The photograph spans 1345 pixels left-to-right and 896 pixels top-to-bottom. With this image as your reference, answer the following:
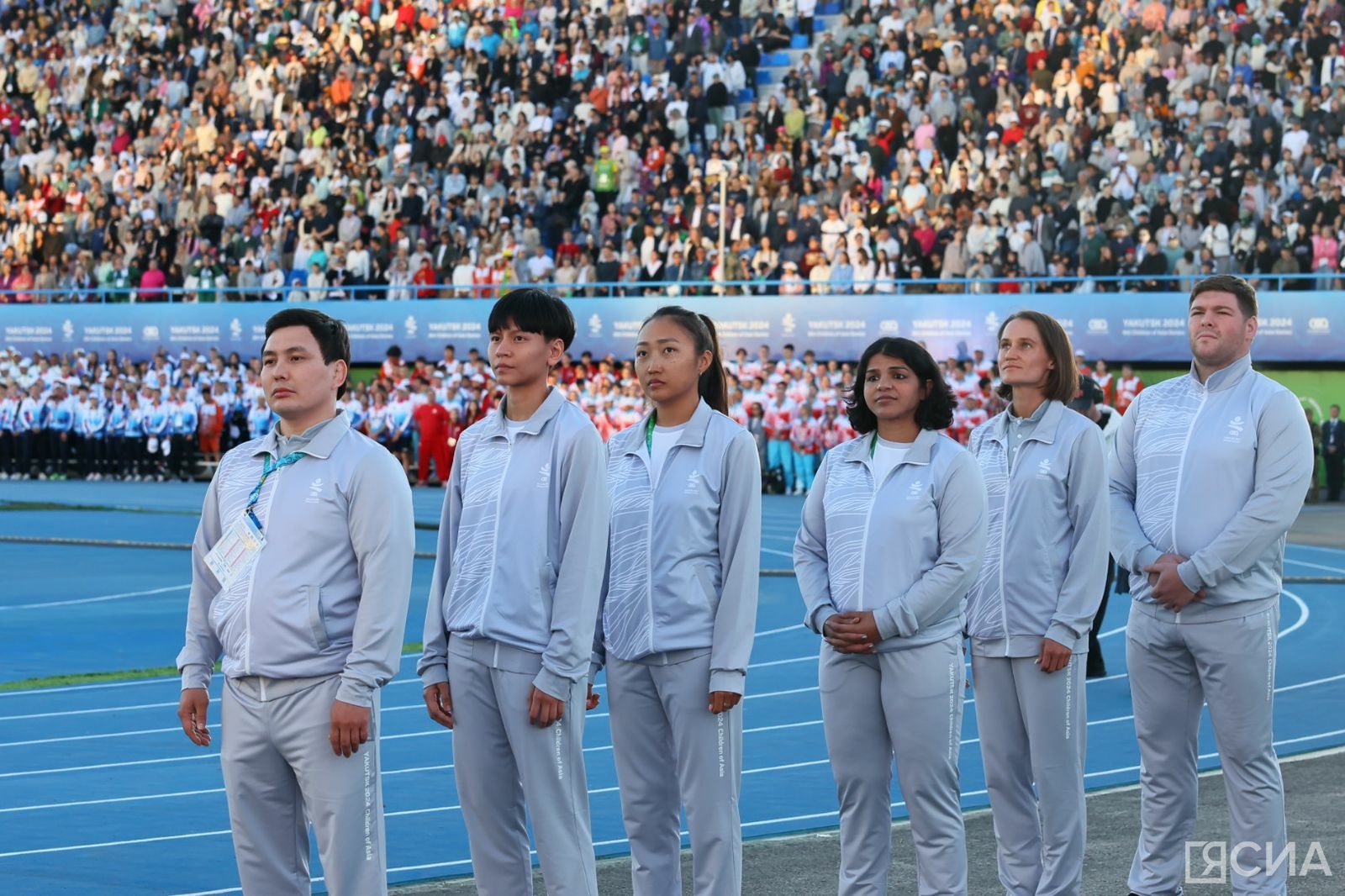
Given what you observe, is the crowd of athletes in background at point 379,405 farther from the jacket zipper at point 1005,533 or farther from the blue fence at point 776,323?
the jacket zipper at point 1005,533

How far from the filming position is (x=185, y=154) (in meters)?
38.7

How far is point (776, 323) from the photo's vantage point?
97.0 feet

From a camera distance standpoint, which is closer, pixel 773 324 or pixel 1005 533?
pixel 1005 533

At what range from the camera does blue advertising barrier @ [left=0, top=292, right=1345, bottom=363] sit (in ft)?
86.0

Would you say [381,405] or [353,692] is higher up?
[353,692]

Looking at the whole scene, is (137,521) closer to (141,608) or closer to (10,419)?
(141,608)

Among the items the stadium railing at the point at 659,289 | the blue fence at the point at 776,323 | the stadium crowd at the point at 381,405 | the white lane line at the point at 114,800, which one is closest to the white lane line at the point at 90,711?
the white lane line at the point at 114,800

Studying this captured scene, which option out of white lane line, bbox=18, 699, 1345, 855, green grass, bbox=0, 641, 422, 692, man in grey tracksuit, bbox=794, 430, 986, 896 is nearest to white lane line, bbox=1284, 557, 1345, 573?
white lane line, bbox=18, 699, 1345, 855

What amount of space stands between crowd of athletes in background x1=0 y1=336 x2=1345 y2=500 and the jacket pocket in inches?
780

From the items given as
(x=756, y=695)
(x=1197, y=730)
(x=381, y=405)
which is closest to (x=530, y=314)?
(x=1197, y=730)

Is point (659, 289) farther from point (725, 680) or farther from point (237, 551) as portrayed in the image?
point (237, 551)

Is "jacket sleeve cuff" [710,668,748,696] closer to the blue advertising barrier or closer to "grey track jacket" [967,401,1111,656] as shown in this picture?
"grey track jacket" [967,401,1111,656]

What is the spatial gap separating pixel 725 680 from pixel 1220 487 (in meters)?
1.89

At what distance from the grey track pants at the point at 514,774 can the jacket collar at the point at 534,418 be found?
632mm
